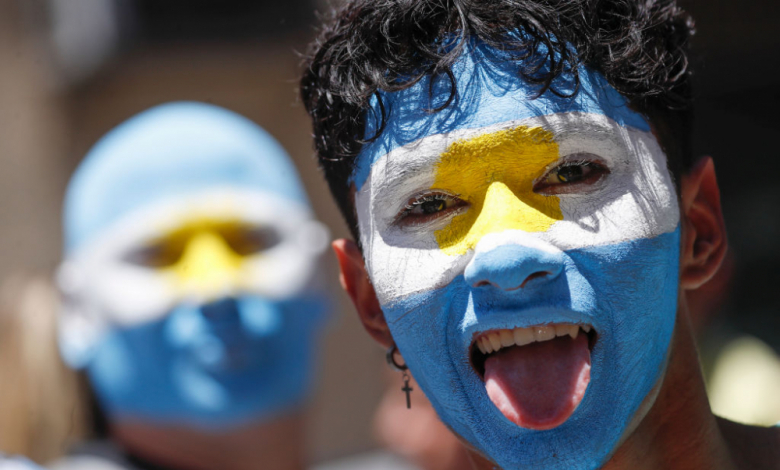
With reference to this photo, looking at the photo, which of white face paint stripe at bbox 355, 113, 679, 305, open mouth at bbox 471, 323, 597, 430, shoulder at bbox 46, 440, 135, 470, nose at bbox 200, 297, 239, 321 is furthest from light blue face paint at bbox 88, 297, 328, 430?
open mouth at bbox 471, 323, 597, 430

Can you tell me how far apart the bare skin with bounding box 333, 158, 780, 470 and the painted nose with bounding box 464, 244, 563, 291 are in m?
0.29

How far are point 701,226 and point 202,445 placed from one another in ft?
6.45

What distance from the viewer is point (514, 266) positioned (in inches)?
48.9

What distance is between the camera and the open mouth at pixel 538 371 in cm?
129

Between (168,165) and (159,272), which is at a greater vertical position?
(168,165)

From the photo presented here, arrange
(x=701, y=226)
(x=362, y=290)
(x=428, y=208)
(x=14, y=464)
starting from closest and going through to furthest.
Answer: (x=428, y=208)
(x=701, y=226)
(x=362, y=290)
(x=14, y=464)

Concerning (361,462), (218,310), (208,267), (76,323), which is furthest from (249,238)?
(361,462)

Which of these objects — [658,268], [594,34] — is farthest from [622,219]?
[594,34]

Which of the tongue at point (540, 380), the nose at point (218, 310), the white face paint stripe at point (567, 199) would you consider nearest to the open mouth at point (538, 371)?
the tongue at point (540, 380)

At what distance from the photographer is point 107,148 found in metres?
3.12

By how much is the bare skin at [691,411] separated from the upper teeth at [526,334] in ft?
0.71

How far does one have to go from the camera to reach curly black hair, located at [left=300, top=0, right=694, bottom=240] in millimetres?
1345

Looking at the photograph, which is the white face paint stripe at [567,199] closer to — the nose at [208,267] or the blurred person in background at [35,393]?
the nose at [208,267]

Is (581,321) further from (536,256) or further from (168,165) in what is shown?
(168,165)
